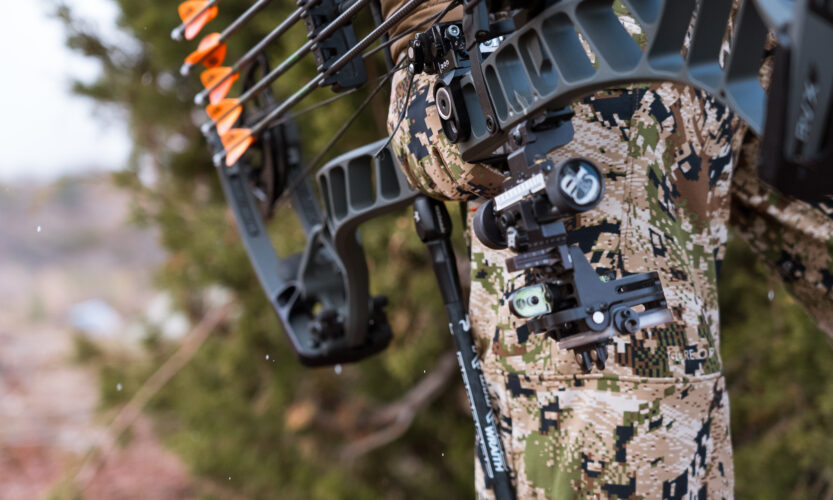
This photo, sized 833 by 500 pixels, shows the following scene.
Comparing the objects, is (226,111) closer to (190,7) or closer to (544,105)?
(190,7)

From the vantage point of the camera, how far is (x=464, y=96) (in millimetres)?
990

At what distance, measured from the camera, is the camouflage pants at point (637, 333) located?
1007 millimetres

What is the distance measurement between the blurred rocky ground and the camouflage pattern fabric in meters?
2.24

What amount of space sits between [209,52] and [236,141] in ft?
0.66

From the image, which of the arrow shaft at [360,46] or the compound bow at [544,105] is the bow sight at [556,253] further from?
the arrow shaft at [360,46]

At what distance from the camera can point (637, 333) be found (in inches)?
39.8

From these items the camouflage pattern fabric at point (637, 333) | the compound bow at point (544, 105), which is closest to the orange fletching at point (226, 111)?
the compound bow at point (544, 105)

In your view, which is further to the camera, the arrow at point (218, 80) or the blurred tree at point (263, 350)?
the blurred tree at point (263, 350)

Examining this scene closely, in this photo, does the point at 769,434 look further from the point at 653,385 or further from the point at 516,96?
the point at 516,96

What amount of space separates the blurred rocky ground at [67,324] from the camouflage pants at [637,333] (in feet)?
7.40

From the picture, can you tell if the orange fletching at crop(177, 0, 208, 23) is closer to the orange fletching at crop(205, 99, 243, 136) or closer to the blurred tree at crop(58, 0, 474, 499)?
the orange fletching at crop(205, 99, 243, 136)

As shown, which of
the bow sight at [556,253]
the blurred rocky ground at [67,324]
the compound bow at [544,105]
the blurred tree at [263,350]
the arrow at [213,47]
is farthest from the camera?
the blurred rocky ground at [67,324]

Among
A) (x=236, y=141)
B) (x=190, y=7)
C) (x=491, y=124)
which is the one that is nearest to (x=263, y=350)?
(x=236, y=141)

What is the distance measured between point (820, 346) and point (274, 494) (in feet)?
6.25
